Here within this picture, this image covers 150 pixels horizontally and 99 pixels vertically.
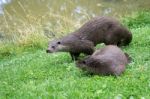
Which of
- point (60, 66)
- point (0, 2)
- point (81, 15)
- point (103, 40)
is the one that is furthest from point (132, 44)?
point (0, 2)

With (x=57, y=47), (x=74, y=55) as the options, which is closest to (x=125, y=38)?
(x=74, y=55)

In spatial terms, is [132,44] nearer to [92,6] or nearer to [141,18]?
[141,18]

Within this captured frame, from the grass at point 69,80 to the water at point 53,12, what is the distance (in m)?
4.96

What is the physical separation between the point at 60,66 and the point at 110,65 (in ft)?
4.68

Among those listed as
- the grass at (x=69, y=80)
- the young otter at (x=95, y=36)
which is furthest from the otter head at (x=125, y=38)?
the grass at (x=69, y=80)

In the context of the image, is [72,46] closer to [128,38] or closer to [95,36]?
[95,36]

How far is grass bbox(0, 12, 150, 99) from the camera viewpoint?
5.96m

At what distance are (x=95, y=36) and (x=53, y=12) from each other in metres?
9.61

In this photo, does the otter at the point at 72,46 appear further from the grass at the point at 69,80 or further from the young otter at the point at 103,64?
the young otter at the point at 103,64

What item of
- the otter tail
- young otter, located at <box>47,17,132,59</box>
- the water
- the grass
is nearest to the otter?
young otter, located at <box>47,17,132,59</box>

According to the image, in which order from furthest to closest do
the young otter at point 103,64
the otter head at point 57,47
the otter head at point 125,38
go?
the otter head at point 125,38 < the otter head at point 57,47 < the young otter at point 103,64

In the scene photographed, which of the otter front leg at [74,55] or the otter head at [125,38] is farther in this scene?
the otter head at [125,38]

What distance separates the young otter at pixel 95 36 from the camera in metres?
8.28

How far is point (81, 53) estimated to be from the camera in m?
8.52
